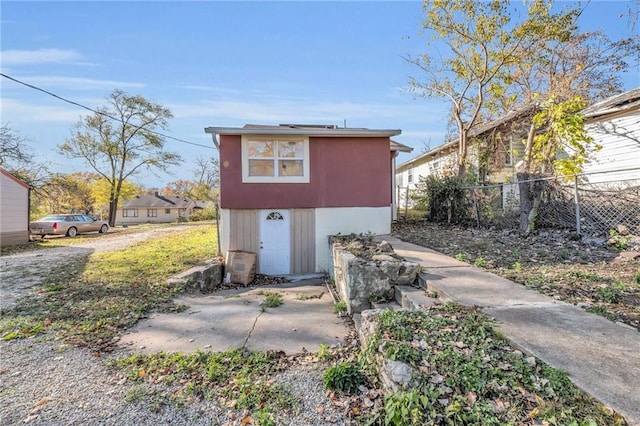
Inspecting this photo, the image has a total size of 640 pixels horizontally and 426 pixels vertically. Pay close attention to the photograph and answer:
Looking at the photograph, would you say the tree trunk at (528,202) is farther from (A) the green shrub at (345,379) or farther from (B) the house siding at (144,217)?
(B) the house siding at (144,217)

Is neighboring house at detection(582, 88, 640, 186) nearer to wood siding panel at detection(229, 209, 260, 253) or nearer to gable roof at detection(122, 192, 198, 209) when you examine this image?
wood siding panel at detection(229, 209, 260, 253)

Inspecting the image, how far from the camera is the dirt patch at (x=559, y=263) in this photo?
3.52 metres

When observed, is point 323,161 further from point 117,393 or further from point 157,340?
point 117,393

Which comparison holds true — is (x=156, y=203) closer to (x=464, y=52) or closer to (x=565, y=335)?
(x=464, y=52)

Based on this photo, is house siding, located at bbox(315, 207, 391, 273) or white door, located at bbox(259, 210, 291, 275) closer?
white door, located at bbox(259, 210, 291, 275)

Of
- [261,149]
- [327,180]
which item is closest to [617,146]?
[327,180]

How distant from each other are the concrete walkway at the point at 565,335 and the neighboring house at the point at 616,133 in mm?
6499

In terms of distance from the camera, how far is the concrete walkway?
191 cm

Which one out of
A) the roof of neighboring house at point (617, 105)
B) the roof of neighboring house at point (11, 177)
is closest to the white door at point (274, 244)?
the roof of neighboring house at point (617, 105)

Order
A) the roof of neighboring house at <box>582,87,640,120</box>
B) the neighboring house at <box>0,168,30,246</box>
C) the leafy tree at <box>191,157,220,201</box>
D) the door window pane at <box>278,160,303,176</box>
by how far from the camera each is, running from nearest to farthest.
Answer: the roof of neighboring house at <box>582,87,640,120</box>, the door window pane at <box>278,160,303,176</box>, the neighboring house at <box>0,168,30,246</box>, the leafy tree at <box>191,157,220,201</box>

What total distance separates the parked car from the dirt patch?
17972mm

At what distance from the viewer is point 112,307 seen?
201 inches

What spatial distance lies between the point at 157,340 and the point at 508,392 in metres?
3.99

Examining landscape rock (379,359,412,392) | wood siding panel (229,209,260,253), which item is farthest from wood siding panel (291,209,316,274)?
landscape rock (379,359,412,392)
